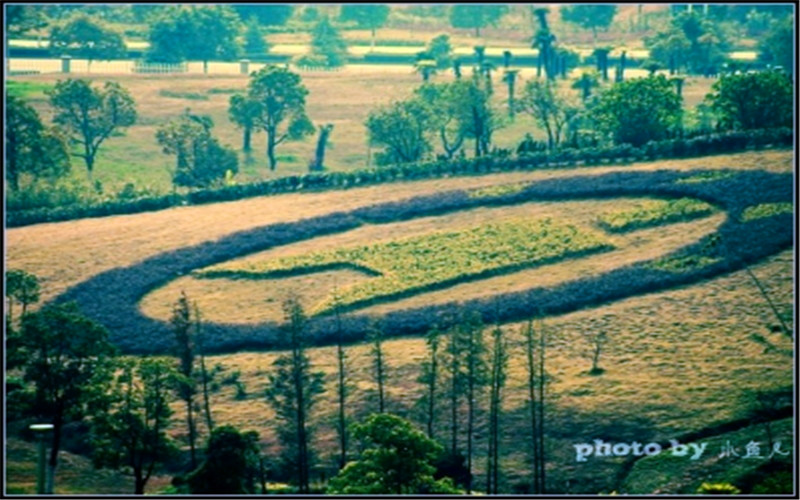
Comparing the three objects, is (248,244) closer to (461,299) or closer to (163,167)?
(461,299)

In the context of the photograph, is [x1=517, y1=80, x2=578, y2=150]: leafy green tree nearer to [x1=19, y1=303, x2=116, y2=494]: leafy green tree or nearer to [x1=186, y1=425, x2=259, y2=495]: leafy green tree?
[x1=19, y1=303, x2=116, y2=494]: leafy green tree

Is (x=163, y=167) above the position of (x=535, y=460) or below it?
above

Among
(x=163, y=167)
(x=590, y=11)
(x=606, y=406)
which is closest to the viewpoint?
(x=606, y=406)

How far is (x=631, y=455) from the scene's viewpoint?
88812 millimetres

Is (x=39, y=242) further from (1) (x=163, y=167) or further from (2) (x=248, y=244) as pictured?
(1) (x=163, y=167)

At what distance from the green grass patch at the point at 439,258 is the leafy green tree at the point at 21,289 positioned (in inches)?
354

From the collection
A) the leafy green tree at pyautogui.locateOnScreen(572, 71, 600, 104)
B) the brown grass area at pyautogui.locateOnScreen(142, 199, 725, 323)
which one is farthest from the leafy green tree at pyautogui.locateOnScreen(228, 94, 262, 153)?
the brown grass area at pyautogui.locateOnScreen(142, 199, 725, 323)

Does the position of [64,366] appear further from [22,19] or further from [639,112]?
[22,19]

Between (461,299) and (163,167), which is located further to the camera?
(163,167)

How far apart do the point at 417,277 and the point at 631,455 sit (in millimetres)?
22815

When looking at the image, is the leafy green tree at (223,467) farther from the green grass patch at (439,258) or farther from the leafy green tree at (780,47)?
the leafy green tree at (780,47)

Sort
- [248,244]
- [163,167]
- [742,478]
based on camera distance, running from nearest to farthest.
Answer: [742,478] < [248,244] < [163,167]

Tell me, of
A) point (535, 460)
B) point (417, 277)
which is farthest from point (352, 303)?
point (535, 460)

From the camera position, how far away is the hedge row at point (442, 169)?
125 meters
